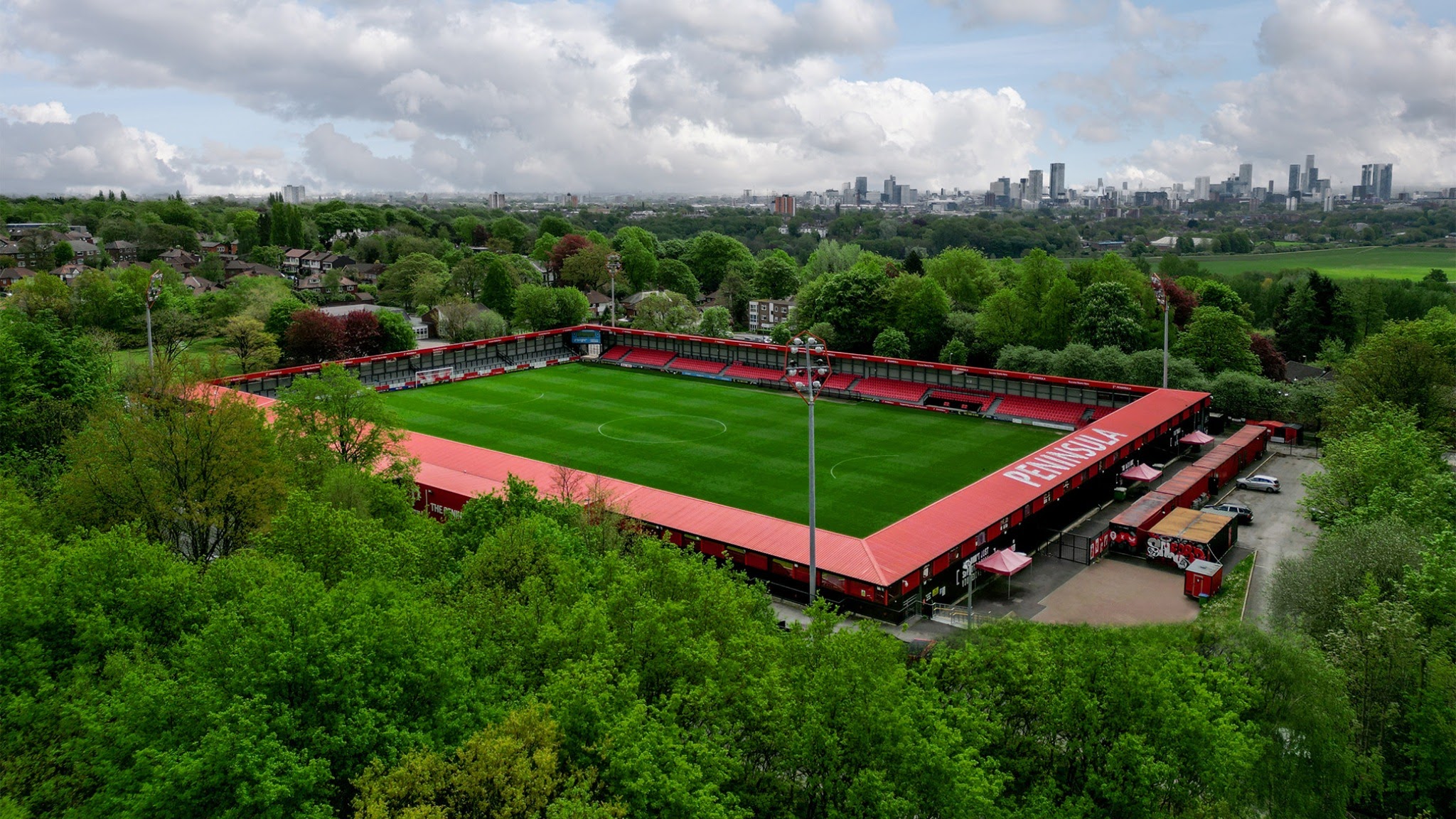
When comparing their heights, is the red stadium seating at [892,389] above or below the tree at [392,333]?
below

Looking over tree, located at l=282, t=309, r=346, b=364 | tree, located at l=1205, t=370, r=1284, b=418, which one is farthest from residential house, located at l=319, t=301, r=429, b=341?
tree, located at l=1205, t=370, r=1284, b=418

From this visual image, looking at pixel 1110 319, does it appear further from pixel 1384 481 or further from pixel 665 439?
pixel 1384 481

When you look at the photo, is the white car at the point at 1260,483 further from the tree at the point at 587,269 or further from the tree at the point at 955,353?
the tree at the point at 587,269

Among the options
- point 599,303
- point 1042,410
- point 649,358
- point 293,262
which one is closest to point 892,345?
point 1042,410

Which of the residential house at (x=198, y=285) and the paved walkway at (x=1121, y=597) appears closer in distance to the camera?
the paved walkway at (x=1121, y=597)

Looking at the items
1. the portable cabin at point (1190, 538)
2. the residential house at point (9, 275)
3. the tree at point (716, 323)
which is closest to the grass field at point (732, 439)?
the portable cabin at point (1190, 538)

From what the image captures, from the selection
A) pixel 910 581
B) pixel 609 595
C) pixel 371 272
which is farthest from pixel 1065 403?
pixel 371 272

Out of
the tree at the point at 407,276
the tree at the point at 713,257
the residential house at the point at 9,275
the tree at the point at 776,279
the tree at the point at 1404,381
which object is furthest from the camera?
the tree at the point at 713,257

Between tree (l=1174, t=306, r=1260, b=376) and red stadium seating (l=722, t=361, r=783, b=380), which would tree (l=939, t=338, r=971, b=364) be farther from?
tree (l=1174, t=306, r=1260, b=376)
